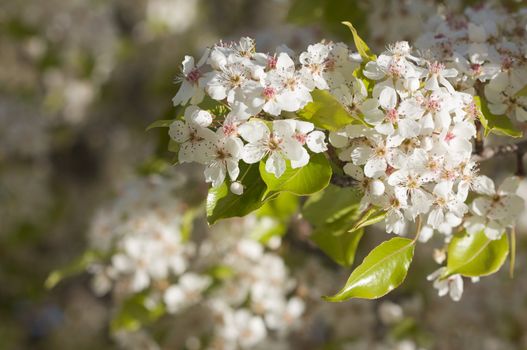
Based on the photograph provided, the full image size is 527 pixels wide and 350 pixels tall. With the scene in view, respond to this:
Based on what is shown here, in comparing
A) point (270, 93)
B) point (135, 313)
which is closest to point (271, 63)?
point (270, 93)

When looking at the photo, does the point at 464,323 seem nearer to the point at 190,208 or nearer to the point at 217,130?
the point at 190,208

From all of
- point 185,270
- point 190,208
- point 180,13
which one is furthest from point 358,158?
point 180,13

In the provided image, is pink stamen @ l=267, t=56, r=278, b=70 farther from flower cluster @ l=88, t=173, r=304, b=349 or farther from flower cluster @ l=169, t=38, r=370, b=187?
flower cluster @ l=88, t=173, r=304, b=349

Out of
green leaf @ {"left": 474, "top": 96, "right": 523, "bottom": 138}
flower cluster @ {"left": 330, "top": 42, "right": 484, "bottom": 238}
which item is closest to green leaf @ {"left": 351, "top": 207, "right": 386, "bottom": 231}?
flower cluster @ {"left": 330, "top": 42, "right": 484, "bottom": 238}

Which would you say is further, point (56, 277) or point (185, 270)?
point (185, 270)

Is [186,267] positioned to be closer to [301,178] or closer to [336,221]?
[336,221]

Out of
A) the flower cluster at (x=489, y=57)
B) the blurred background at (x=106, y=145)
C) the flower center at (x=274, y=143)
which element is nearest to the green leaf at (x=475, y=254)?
the flower cluster at (x=489, y=57)
